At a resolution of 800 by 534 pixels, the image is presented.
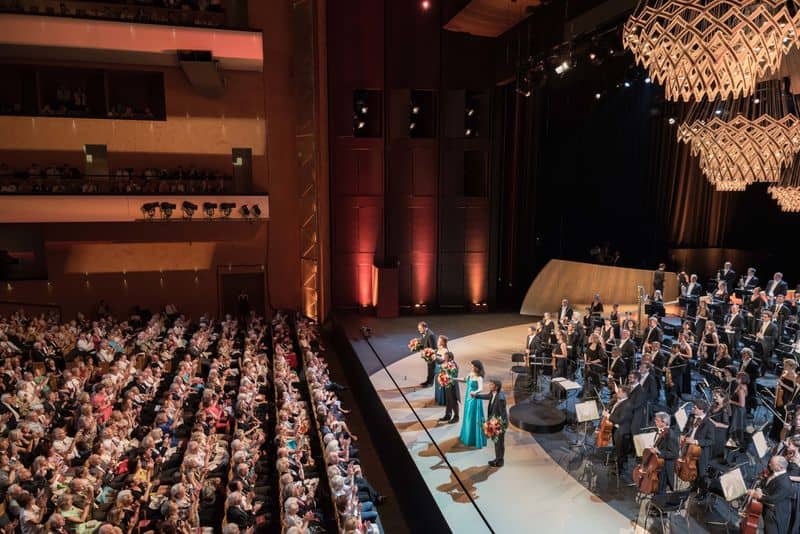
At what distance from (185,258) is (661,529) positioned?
13215 millimetres

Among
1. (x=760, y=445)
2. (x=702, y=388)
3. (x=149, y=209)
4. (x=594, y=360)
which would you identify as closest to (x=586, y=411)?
(x=760, y=445)

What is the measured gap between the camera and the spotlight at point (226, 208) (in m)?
14.3

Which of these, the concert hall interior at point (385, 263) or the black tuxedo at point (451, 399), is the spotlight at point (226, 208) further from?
the black tuxedo at point (451, 399)

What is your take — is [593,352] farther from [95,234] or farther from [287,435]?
[95,234]

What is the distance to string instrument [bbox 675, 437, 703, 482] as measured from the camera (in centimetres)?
588

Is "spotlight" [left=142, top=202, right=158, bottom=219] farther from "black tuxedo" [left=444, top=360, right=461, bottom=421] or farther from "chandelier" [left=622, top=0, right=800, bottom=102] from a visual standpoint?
"chandelier" [left=622, top=0, right=800, bottom=102]

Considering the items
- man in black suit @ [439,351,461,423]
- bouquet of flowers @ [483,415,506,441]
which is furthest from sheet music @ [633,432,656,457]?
man in black suit @ [439,351,461,423]

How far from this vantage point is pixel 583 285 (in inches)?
571

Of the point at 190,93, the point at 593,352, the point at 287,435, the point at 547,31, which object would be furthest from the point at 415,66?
the point at 287,435

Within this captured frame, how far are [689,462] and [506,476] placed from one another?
2.08 m

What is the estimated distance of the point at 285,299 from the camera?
1638cm

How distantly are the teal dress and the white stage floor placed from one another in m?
0.11

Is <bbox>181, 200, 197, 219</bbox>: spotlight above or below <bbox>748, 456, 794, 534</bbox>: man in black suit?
above

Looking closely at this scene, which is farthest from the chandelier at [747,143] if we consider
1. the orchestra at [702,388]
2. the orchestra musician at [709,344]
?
the orchestra at [702,388]
